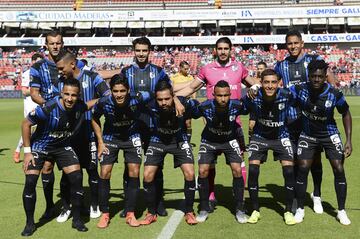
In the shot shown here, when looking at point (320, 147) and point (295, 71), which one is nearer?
point (320, 147)

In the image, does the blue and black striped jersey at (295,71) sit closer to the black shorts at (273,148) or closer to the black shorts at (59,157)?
the black shorts at (273,148)

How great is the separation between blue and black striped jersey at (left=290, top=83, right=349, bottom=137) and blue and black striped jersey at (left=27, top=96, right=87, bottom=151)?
9.56 ft

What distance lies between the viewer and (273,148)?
5902mm

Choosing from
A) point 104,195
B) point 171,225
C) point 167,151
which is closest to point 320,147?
point 167,151

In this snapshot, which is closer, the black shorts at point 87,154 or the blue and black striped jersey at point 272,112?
the blue and black striped jersey at point 272,112

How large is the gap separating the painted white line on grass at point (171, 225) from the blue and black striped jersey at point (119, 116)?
4.11ft

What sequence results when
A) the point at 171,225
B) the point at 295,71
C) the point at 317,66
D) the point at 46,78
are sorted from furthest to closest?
the point at 295,71
the point at 46,78
the point at 171,225
the point at 317,66

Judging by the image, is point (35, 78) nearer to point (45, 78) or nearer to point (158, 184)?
point (45, 78)

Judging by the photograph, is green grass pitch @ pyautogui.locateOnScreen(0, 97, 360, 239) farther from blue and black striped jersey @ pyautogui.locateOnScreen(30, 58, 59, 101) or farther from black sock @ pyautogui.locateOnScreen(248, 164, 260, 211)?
blue and black striped jersey @ pyautogui.locateOnScreen(30, 58, 59, 101)

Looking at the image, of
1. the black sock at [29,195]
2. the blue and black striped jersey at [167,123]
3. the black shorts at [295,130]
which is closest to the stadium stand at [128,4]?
the black shorts at [295,130]

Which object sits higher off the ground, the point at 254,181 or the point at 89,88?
the point at 89,88

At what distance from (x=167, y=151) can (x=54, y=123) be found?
5.06 ft

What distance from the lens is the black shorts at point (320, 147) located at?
577 cm

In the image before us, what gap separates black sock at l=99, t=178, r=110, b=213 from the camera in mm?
5816
